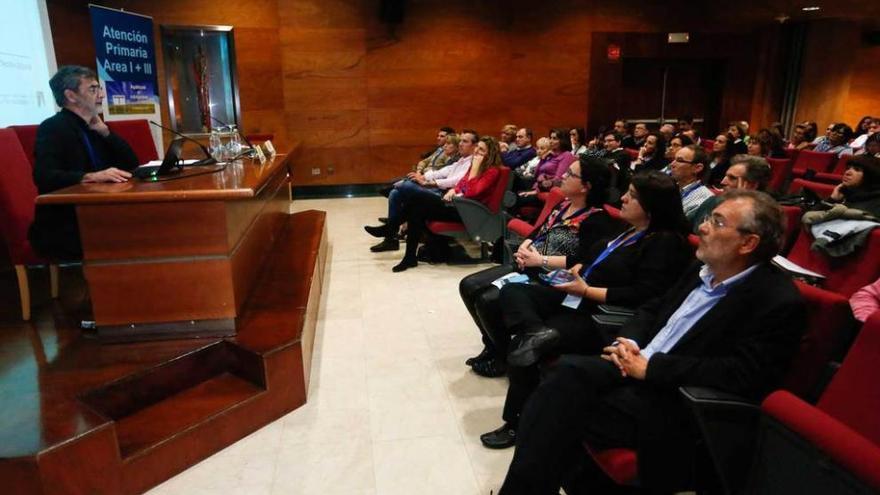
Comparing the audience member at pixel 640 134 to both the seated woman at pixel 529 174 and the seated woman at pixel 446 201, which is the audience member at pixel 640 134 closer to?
the seated woman at pixel 529 174

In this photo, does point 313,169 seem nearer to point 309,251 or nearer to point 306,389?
point 309,251

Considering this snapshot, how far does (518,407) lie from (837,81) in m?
10.3

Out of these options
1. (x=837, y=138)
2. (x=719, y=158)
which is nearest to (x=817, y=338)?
(x=719, y=158)

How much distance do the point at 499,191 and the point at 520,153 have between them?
196 centimetres

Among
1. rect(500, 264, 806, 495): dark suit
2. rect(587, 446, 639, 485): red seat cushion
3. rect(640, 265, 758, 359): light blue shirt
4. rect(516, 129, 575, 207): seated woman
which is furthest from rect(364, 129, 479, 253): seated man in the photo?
rect(587, 446, 639, 485): red seat cushion

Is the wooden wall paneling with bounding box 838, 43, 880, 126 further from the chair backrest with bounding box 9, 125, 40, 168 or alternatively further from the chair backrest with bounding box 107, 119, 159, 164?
the chair backrest with bounding box 9, 125, 40, 168

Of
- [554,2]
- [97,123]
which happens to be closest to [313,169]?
A: [554,2]

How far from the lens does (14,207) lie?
292 cm

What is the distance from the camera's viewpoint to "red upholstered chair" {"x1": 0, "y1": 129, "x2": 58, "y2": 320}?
2865 millimetres

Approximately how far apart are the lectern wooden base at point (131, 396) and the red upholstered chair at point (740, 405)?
1.49m

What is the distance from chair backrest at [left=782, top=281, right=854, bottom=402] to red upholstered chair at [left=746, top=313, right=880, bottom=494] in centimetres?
15

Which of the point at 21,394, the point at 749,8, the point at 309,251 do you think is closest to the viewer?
the point at 21,394

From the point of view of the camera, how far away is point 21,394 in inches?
82.6

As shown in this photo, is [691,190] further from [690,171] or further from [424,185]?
[424,185]
